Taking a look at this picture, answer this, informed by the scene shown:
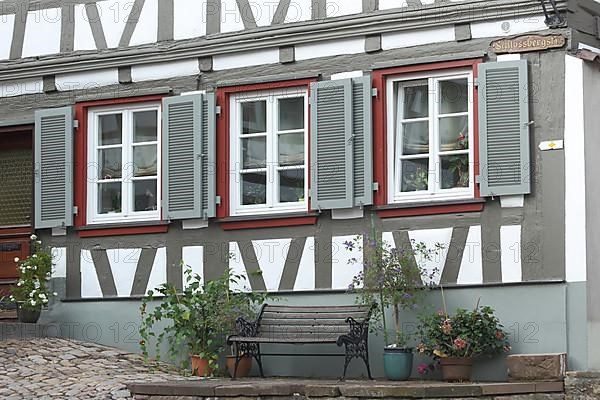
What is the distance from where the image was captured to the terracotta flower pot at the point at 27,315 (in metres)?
13.9

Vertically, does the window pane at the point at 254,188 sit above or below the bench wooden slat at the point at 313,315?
above

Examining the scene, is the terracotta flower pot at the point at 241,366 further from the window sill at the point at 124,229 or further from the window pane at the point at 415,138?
the window pane at the point at 415,138

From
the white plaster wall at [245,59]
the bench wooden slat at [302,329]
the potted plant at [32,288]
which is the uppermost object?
the white plaster wall at [245,59]

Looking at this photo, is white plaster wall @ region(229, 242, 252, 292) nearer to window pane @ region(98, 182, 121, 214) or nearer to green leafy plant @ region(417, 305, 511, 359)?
window pane @ region(98, 182, 121, 214)

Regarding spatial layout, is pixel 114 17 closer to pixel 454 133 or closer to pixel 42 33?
pixel 42 33

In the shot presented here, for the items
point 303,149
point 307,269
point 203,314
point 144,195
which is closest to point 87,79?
point 144,195

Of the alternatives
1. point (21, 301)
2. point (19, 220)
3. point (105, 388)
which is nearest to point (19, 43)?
point (19, 220)

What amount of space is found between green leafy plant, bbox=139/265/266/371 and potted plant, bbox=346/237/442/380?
1.13 meters

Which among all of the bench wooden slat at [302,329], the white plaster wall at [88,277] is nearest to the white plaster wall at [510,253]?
the bench wooden slat at [302,329]

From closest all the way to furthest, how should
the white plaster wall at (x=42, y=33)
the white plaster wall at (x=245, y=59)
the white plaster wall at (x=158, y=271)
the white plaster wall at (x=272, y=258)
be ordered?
the white plaster wall at (x=272, y=258), the white plaster wall at (x=245, y=59), the white plaster wall at (x=158, y=271), the white plaster wall at (x=42, y=33)

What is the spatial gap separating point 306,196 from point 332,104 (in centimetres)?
93

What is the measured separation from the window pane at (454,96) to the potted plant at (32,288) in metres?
4.47

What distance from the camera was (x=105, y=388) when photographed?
11.5 metres

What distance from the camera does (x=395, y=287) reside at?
12.1 metres
